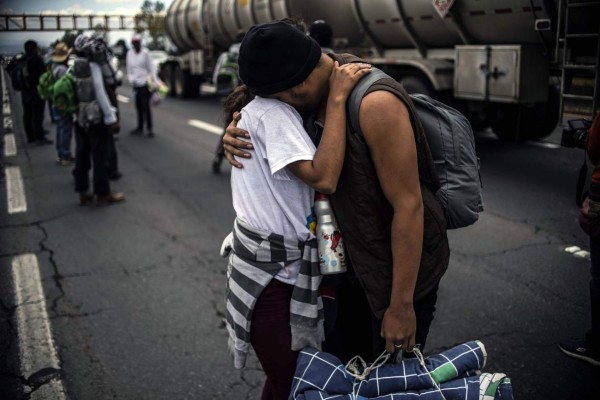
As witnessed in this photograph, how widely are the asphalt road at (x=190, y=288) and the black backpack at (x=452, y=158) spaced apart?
5.29 feet

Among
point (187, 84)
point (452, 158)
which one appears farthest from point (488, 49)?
point (187, 84)

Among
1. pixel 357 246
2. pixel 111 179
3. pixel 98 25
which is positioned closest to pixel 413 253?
pixel 357 246

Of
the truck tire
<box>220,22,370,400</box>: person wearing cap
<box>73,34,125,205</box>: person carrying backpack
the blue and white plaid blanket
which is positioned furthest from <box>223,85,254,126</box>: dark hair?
the truck tire

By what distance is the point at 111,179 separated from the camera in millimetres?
8242

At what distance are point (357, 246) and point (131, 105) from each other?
1740 cm

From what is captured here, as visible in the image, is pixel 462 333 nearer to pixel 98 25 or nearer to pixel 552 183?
pixel 98 25

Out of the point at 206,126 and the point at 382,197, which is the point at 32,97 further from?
the point at 382,197

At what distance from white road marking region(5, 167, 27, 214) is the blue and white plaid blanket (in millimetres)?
5905

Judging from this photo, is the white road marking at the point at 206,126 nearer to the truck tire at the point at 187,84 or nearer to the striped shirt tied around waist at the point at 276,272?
the truck tire at the point at 187,84

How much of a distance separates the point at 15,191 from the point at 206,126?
220 inches

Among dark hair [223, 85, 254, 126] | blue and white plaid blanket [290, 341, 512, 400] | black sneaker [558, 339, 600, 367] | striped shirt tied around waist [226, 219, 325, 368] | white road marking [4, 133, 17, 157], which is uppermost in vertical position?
dark hair [223, 85, 254, 126]

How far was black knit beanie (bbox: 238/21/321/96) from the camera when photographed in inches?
68.9

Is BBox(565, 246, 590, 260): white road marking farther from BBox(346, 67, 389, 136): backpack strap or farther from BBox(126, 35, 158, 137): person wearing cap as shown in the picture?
BBox(126, 35, 158, 137): person wearing cap

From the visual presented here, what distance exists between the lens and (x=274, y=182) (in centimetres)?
191
